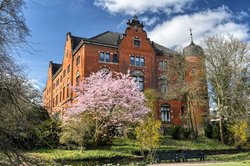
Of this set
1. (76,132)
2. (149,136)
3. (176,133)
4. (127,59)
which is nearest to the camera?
(149,136)

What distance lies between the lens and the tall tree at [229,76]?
101 feet

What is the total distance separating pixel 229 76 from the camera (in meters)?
31.6

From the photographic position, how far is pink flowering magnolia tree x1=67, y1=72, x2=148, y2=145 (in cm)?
2666

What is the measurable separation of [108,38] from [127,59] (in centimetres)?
407

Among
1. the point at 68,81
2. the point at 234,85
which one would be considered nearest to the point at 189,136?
the point at 234,85

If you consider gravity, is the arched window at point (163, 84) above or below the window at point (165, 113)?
above

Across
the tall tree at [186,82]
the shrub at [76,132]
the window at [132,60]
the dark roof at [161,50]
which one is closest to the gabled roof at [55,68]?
the dark roof at [161,50]

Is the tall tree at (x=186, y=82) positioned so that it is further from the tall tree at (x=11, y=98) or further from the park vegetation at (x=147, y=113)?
the tall tree at (x=11, y=98)

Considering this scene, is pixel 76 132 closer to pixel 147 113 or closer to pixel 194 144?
pixel 147 113

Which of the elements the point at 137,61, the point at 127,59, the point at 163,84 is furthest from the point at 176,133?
the point at 127,59

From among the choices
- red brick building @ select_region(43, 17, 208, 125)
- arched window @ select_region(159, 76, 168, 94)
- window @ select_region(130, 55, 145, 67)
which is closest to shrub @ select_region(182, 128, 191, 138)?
red brick building @ select_region(43, 17, 208, 125)

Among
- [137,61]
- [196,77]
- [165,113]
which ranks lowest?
[165,113]

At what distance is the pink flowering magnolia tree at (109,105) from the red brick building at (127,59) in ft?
23.3

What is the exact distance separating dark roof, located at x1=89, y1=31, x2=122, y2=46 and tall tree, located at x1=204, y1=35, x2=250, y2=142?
1225 cm
